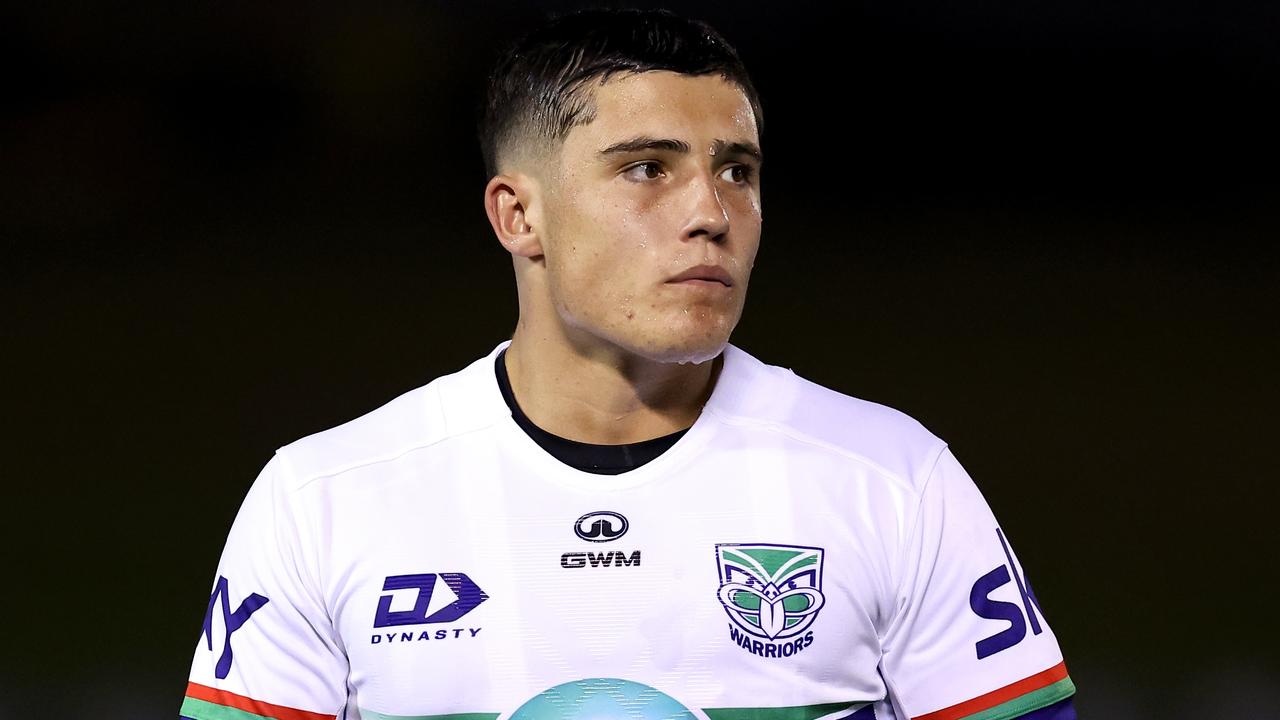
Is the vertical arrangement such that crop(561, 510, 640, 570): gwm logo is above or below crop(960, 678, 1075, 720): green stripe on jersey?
above

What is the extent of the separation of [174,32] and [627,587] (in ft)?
10.8

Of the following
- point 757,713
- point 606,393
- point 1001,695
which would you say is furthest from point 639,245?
point 1001,695

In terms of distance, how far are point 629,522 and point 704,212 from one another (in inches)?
15.1

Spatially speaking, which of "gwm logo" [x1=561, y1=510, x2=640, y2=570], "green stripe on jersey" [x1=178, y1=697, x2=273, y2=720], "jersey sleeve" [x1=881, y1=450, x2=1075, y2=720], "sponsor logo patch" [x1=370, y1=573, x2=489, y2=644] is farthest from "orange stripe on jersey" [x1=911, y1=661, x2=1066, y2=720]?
"green stripe on jersey" [x1=178, y1=697, x2=273, y2=720]

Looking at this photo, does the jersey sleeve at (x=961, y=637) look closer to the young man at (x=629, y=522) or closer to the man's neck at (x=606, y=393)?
the young man at (x=629, y=522)

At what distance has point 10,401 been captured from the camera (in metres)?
4.50

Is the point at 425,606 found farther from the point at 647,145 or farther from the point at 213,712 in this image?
the point at 647,145

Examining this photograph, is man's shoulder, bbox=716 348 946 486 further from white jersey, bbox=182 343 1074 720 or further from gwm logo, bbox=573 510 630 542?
gwm logo, bbox=573 510 630 542

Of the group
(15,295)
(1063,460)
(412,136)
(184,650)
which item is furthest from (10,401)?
(1063,460)

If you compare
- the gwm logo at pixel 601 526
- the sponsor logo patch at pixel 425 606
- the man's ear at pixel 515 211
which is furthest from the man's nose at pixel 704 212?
the sponsor logo patch at pixel 425 606

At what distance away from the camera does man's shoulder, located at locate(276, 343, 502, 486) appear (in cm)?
185

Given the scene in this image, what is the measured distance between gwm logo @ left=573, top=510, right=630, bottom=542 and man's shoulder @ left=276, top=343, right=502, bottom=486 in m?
0.19

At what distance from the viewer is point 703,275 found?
168cm

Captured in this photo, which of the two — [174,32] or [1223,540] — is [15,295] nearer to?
[174,32]
